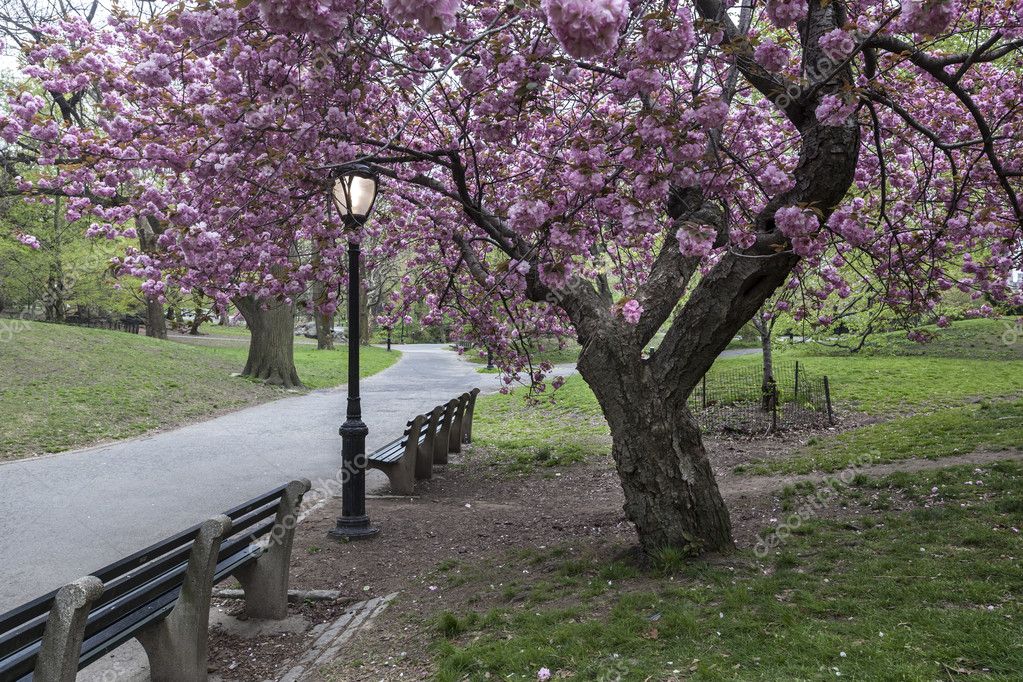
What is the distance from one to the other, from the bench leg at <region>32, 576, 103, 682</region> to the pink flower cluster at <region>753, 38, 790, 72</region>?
14.4 feet

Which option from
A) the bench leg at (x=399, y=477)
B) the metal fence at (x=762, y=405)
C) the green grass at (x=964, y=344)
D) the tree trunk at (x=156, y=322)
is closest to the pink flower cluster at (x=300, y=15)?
the bench leg at (x=399, y=477)

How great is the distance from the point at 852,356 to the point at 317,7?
72.6 feet

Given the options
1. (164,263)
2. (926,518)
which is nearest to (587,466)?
(926,518)

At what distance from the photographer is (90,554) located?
19.2ft

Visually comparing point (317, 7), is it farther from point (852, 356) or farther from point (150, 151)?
point (852, 356)

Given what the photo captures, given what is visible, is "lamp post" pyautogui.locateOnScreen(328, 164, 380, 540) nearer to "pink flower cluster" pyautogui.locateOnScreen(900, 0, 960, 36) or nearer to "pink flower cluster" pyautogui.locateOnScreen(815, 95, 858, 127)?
"pink flower cluster" pyautogui.locateOnScreen(815, 95, 858, 127)

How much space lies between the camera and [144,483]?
8.36 meters

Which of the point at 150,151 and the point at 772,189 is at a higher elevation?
the point at 150,151

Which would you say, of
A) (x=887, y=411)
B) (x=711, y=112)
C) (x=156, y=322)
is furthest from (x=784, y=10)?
(x=156, y=322)

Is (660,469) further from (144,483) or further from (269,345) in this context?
(269,345)

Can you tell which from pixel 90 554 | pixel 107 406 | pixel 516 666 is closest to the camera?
pixel 516 666

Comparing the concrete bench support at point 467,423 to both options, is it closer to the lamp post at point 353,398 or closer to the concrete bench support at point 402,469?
the concrete bench support at point 402,469

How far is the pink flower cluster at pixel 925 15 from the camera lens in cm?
296

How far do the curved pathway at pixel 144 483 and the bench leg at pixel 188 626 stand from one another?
2121 millimetres
